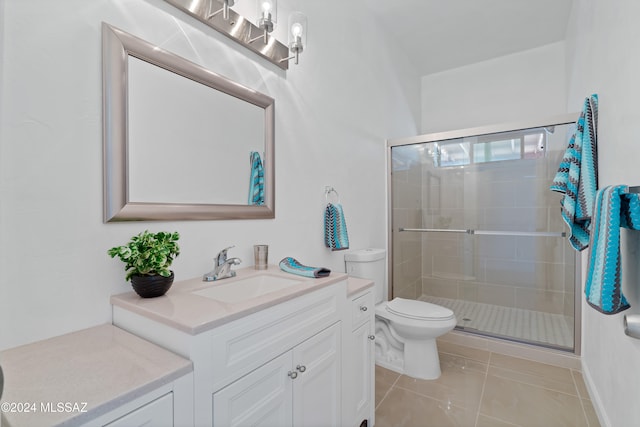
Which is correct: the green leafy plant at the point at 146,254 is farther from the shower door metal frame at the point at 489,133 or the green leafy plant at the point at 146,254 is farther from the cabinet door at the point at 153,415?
the shower door metal frame at the point at 489,133

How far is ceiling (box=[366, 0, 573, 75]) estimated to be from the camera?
2.49 metres

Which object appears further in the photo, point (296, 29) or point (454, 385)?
point (454, 385)

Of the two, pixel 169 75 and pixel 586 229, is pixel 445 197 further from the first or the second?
pixel 169 75

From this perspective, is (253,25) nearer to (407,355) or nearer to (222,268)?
(222,268)

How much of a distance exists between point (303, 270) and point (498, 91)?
128 inches

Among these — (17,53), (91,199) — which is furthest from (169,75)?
(91,199)

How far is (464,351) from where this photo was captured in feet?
7.89

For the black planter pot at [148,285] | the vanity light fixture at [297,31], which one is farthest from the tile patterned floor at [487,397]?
the vanity light fixture at [297,31]

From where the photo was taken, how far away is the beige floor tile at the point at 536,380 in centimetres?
189

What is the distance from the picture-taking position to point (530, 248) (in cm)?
258

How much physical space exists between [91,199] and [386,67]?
2714mm

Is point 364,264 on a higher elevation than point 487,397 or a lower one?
higher

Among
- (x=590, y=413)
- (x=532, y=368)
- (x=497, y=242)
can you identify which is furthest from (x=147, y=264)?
(x=497, y=242)

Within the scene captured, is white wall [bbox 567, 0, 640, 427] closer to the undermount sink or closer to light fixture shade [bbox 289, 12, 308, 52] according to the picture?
the undermount sink
